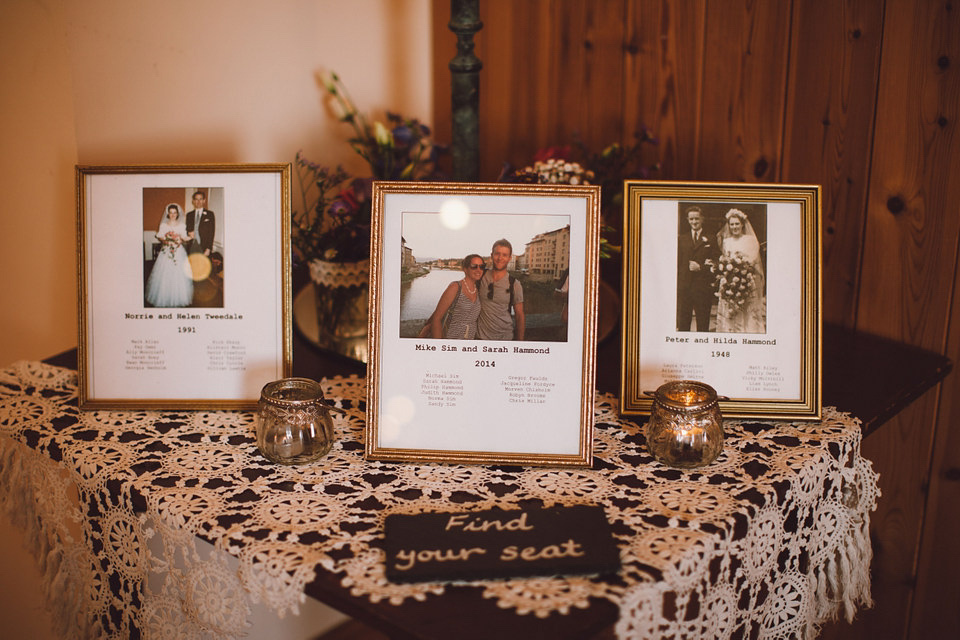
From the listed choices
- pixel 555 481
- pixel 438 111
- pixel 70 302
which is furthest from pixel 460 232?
pixel 438 111

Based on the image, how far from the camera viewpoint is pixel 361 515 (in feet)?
2.91

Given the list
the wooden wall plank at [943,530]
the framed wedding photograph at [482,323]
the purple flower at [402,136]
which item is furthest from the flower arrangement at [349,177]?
the wooden wall plank at [943,530]

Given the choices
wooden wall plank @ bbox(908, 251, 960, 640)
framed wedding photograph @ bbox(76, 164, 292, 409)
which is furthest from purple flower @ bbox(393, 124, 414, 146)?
wooden wall plank @ bbox(908, 251, 960, 640)

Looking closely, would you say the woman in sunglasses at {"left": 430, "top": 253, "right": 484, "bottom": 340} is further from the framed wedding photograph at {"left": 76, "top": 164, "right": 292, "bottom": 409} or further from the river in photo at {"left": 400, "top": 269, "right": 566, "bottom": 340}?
the framed wedding photograph at {"left": 76, "top": 164, "right": 292, "bottom": 409}

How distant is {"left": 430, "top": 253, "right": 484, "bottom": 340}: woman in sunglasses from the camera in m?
0.99

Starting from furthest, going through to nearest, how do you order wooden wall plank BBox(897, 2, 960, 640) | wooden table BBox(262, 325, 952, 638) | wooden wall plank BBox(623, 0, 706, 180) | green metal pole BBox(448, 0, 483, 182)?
wooden wall plank BBox(623, 0, 706, 180) → green metal pole BBox(448, 0, 483, 182) → wooden wall plank BBox(897, 2, 960, 640) → wooden table BBox(262, 325, 952, 638)

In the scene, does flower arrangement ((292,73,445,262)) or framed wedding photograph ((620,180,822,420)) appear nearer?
framed wedding photograph ((620,180,822,420))

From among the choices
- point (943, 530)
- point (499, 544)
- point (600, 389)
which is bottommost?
point (943, 530)

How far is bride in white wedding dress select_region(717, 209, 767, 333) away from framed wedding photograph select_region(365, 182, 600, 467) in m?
0.20

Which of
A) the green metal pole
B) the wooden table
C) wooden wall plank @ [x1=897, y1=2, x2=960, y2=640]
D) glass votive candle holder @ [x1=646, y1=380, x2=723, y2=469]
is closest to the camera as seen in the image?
the wooden table

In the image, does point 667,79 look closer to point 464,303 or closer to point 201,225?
point 464,303

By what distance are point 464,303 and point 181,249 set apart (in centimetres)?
41

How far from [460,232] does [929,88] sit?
756 millimetres

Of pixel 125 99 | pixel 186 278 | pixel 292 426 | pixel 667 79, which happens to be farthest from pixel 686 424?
pixel 125 99
